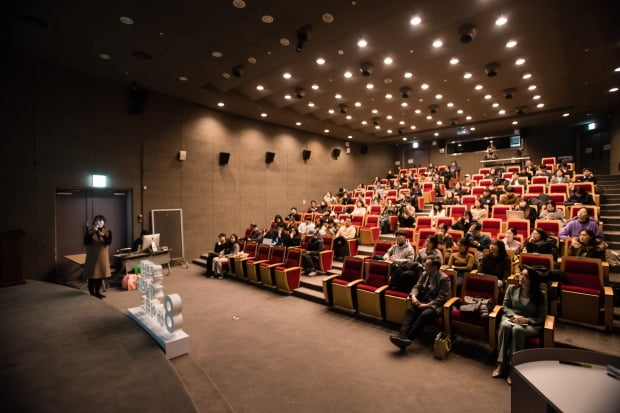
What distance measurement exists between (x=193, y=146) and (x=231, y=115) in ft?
6.15

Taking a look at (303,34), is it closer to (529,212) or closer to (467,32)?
(467,32)

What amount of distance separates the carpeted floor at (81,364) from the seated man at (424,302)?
8.01 ft

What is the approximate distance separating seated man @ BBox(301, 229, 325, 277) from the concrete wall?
4331 mm

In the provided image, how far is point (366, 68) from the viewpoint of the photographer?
7.26 metres

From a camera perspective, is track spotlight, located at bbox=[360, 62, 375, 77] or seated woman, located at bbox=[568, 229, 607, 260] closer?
seated woman, located at bbox=[568, 229, 607, 260]

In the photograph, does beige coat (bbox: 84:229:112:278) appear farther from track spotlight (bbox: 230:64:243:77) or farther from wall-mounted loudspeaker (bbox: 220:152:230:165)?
wall-mounted loudspeaker (bbox: 220:152:230:165)

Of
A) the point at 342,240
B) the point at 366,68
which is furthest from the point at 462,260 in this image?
the point at 366,68

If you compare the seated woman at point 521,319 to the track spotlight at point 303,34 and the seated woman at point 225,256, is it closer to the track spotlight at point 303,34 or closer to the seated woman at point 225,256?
the track spotlight at point 303,34

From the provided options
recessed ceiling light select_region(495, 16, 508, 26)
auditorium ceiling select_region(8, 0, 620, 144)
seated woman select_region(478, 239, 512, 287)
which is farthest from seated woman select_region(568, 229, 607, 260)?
recessed ceiling light select_region(495, 16, 508, 26)

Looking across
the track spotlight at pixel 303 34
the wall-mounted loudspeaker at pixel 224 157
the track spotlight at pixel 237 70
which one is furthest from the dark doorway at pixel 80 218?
the track spotlight at pixel 303 34

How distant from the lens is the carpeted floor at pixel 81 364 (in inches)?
85.9

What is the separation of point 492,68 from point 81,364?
911 cm

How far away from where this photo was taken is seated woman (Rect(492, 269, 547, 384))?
9.86 ft

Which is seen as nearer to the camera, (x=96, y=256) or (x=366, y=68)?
(x=96, y=256)
